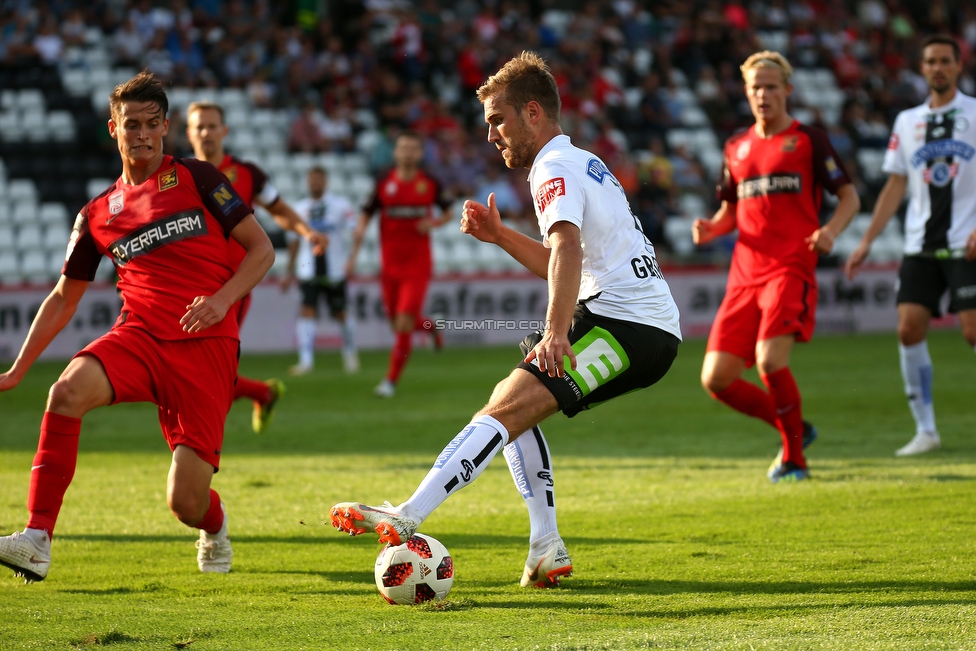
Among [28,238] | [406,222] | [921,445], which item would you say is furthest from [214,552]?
[28,238]

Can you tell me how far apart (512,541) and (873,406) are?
20.9ft

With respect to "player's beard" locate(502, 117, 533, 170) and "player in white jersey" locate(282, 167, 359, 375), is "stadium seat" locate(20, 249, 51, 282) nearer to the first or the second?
"player in white jersey" locate(282, 167, 359, 375)

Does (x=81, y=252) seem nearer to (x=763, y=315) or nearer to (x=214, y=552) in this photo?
(x=214, y=552)

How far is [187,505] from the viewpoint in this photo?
4738 millimetres

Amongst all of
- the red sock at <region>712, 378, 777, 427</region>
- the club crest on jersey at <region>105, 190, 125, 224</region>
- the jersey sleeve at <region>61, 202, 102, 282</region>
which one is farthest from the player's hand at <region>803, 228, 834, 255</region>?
the jersey sleeve at <region>61, 202, 102, 282</region>

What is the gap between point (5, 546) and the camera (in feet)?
14.2

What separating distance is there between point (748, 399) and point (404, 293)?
6316 millimetres

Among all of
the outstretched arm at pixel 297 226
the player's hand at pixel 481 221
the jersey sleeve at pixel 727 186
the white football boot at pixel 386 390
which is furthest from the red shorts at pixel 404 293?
the player's hand at pixel 481 221

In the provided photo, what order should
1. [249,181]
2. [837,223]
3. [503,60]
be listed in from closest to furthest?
[837,223], [249,181], [503,60]

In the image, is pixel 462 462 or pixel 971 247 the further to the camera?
pixel 971 247

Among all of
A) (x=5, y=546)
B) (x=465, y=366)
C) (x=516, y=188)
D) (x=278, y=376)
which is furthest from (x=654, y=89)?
(x=5, y=546)

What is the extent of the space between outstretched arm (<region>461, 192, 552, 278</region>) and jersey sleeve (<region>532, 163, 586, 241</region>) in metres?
Answer: 0.18

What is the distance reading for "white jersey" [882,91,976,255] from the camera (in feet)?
25.8

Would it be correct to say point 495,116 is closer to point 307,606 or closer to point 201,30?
point 307,606
